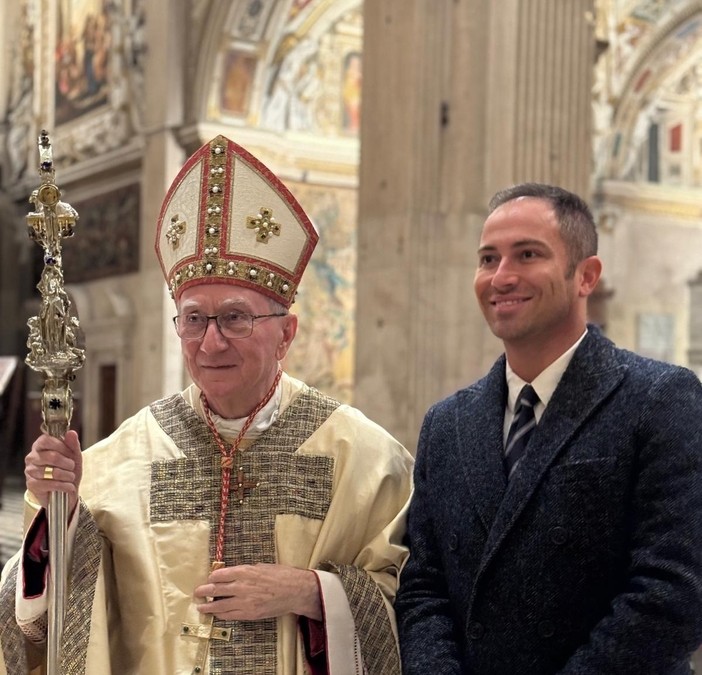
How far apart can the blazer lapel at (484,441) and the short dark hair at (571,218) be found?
1.13ft

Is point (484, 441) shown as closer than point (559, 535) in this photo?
No

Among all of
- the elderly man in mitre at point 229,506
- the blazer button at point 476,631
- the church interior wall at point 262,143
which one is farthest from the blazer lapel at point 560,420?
the church interior wall at point 262,143

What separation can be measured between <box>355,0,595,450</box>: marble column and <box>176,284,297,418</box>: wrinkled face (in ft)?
16.8

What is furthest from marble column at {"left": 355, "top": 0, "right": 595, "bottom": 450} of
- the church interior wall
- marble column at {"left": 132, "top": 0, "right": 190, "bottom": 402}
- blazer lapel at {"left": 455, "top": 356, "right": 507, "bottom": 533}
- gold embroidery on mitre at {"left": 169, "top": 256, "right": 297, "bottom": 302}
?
marble column at {"left": 132, "top": 0, "right": 190, "bottom": 402}

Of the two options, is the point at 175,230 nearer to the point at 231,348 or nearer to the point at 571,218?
the point at 231,348

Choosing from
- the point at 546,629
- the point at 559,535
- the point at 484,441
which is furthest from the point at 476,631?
the point at 484,441

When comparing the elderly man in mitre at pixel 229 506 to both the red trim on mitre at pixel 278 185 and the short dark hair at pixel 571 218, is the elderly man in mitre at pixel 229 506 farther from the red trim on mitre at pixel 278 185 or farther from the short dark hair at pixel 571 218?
the short dark hair at pixel 571 218

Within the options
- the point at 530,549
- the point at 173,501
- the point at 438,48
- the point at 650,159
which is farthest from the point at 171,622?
the point at 650,159

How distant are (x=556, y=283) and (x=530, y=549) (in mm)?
584

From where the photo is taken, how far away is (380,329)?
8312 millimetres

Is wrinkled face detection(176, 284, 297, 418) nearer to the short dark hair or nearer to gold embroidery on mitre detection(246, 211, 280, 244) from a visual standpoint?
gold embroidery on mitre detection(246, 211, 280, 244)

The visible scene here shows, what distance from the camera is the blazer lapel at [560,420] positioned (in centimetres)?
251

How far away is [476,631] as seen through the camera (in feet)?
8.35

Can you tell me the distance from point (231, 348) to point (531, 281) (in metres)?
0.75
